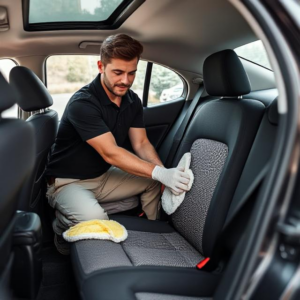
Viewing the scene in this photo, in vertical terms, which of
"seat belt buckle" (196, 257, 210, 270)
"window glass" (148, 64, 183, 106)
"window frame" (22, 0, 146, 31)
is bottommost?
"seat belt buckle" (196, 257, 210, 270)

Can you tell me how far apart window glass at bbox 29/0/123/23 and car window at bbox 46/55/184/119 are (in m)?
0.37

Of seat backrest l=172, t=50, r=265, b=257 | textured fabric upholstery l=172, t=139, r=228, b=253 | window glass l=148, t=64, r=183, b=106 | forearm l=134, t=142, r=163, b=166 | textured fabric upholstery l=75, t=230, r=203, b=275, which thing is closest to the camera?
textured fabric upholstery l=75, t=230, r=203, b=275

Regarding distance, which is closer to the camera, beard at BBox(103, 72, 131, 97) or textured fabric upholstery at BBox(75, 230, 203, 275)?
textured fabric upholstery at BBox(75, 230, 203, 275)

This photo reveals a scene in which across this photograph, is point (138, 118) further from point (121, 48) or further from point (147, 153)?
point (121, 48)

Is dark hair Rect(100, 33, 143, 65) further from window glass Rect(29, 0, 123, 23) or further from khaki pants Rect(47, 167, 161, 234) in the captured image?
khaki pants Rect(47, 167, 161, 234)

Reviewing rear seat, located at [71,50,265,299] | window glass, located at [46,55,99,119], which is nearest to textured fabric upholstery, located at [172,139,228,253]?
rear seat, located at [71,50,265,299]

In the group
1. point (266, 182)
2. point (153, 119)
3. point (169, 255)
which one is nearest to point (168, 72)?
point (153, 119)

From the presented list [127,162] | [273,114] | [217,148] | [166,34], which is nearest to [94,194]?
[127,162]

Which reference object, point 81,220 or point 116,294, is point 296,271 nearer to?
point 116,294

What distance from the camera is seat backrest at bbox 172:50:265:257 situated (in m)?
1.76

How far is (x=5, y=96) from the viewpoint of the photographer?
1143 mm

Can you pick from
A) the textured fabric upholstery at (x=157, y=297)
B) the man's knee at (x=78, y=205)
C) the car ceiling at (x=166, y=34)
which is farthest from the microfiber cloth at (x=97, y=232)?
the car ceiling at (x=166, y=34)

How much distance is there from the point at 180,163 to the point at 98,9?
0.96 m

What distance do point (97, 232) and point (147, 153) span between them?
750mm
